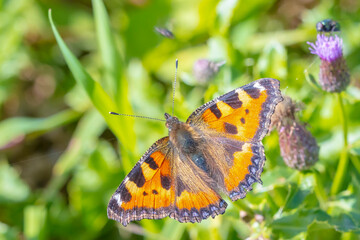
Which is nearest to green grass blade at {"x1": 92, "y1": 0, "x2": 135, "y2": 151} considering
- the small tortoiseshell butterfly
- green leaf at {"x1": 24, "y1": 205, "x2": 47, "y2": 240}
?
the small tortoiseshell butterfly

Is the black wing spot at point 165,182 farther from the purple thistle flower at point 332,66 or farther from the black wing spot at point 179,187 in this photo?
the purple thistle flower at point 332,66

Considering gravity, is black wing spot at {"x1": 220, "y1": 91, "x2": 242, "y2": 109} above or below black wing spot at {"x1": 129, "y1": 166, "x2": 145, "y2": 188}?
above

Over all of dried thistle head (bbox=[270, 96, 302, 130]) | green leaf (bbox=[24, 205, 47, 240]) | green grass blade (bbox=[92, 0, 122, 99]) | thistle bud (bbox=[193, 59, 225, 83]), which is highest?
green grass blade (bbox=[92, 0, 122, 99])

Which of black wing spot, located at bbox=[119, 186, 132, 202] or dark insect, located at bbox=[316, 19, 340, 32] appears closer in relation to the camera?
black wing spot, located at bbox=[119, 186, 132, 202]

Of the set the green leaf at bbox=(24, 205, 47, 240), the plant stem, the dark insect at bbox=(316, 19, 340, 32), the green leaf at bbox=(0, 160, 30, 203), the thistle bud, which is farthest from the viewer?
the green leaf at bbox=(0, 160, 30, 203)

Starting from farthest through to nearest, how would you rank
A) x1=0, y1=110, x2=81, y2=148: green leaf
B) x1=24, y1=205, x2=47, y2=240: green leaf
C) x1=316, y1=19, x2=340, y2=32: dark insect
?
1. x1=0, y1=110, x2=81, y2=148: green leaf
2. x1=24, y1=205, x2=47, y2=240: green leaf
3. x1=316, y1=19, x2=340, y2=32: dark insect

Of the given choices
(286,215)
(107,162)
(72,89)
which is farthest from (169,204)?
(72,89)

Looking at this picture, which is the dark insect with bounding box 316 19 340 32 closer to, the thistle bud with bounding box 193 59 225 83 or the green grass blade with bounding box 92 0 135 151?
the thistle bud with bounding box 193 59 225 83

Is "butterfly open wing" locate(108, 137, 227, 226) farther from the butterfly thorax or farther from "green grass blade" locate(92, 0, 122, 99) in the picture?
"green grass blade" locate(92, 0, 122, 99)
